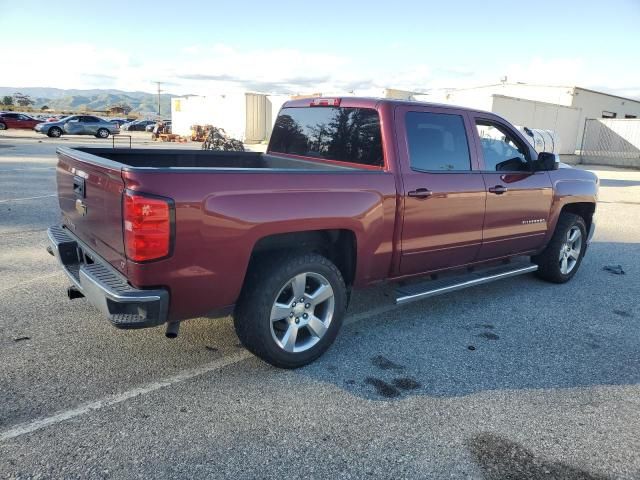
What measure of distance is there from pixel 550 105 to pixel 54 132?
1238 inches

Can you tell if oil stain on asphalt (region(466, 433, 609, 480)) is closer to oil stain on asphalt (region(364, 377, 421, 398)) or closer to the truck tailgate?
oil stain on asphalt (region(364, 377, 421, 398))

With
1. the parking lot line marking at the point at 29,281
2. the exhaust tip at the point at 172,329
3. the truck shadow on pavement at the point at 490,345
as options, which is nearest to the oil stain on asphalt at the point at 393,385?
the truck shadow on pavement at the point at 490,345

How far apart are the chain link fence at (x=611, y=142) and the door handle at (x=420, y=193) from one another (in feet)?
98.9

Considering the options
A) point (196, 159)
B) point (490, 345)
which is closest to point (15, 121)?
point (196, 159)

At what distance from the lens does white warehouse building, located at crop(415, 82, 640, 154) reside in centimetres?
Result: 2505

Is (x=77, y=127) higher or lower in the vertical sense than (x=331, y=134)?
lower

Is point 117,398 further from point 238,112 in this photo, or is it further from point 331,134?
point 238,112

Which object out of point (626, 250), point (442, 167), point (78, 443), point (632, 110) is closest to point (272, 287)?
point (78, 443)

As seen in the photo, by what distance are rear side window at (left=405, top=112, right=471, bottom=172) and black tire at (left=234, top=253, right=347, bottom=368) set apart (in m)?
1.28

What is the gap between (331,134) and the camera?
4.49 metres

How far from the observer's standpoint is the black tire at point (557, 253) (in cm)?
573

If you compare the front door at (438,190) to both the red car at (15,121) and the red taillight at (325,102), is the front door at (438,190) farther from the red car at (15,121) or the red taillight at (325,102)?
the red car at (15,121)

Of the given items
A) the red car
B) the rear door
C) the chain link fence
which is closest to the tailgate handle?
the rear door

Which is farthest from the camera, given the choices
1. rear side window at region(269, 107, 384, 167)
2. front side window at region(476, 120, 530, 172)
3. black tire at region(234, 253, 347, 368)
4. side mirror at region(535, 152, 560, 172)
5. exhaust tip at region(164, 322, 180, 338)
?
side mirror at region(535, 152, 560, 172)
